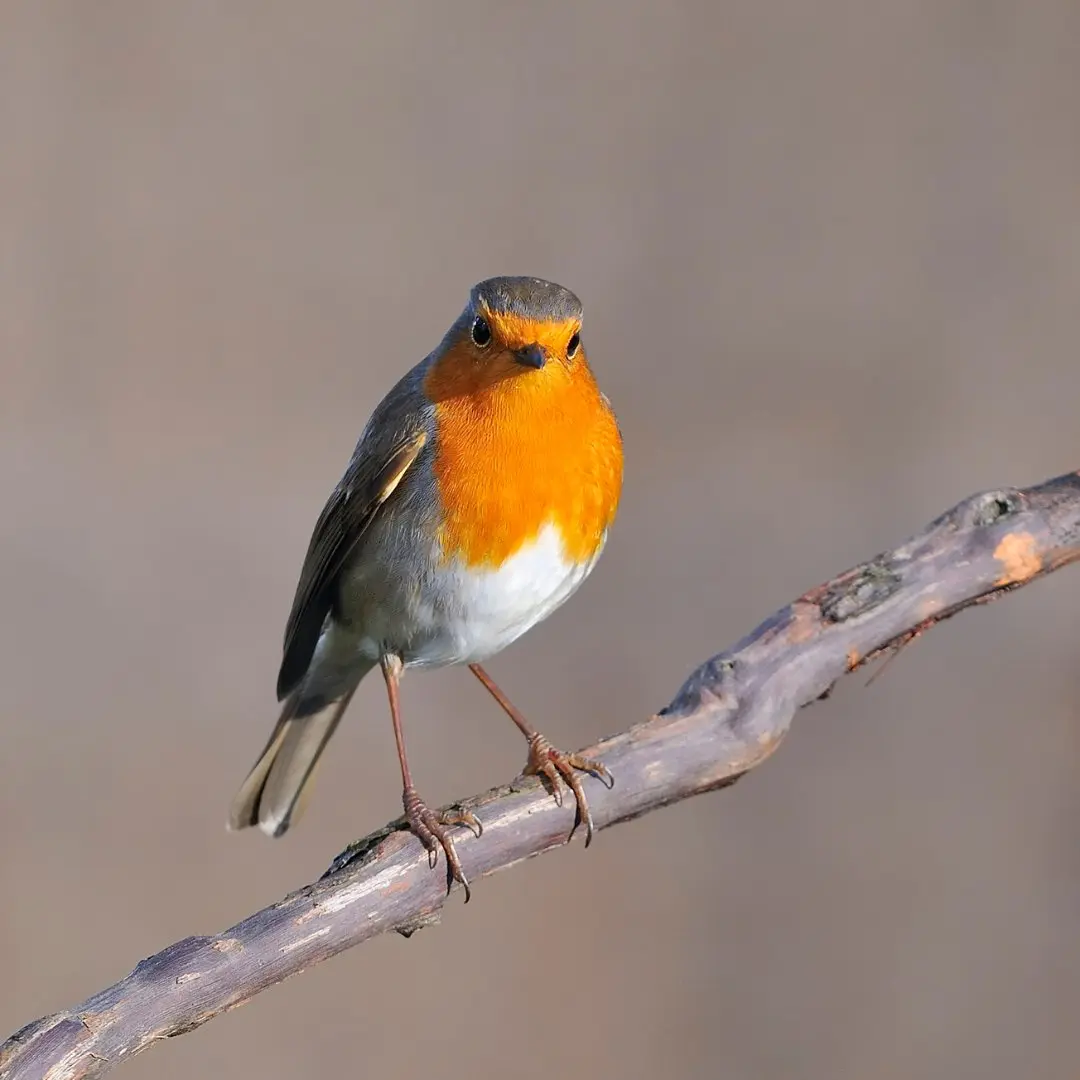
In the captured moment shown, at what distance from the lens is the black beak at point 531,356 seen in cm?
207

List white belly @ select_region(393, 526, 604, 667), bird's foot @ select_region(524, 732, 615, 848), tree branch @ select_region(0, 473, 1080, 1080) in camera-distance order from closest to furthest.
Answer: tree branch @ select_region(0, 473, 1080, 1080)
bird's foot @ select_region(524, 732, 615, 848)
white belly @ select_region(393, 526, 604, 667)

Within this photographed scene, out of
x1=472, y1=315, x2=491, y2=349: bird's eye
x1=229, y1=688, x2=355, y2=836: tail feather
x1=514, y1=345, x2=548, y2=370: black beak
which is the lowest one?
x1=229, y1=688, x2=355, y2=836: tail feather

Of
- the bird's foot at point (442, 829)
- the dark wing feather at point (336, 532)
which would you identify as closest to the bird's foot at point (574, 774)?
the bird's foot at point (442, 829)

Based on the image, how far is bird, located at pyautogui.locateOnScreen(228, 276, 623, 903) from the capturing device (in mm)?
2145

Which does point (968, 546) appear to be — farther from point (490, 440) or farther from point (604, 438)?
point (490, 440)

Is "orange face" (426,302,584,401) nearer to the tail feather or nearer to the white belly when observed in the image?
the white belly

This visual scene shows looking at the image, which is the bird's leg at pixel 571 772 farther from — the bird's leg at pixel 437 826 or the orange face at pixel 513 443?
the orange face at pixel 513 443

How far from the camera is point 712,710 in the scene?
194 centimetres

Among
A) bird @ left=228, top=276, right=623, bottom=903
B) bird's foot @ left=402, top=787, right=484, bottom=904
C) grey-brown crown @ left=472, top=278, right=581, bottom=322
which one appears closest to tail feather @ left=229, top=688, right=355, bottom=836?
bird @ left=228, top=276, right=623, bottom=903

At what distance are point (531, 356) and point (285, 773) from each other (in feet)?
3.17

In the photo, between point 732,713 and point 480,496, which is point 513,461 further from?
point 732,713

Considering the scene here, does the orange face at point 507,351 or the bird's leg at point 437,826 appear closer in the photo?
the bird's leg at point 437,826

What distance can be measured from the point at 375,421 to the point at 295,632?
39cm

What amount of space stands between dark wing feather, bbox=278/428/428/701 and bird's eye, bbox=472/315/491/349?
0.16 meters
